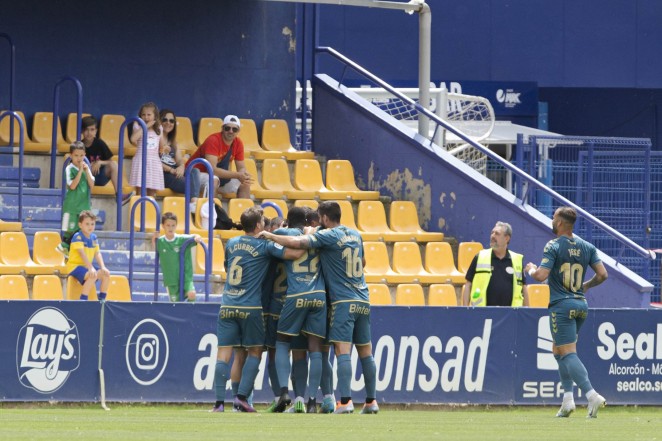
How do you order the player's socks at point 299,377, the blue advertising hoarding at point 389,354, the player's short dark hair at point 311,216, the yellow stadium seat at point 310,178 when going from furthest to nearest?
Result: the yellow stadium seat at point 310,178
the blue advertising hoarding at point 389,354
the player's short dark hair at point 311,216
the player's socks at point 299,377

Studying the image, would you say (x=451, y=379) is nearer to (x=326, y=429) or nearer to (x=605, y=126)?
(x=326, y=429)

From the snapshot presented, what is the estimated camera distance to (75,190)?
650 inches

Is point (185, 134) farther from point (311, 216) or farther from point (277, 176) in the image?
point (311, 216)

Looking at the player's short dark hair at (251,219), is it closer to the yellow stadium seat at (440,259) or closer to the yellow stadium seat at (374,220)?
the yellow stadium seat at (440,259)

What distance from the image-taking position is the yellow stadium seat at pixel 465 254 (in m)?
18.6

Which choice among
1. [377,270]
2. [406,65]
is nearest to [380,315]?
[377,270]

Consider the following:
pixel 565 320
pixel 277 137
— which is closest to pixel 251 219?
pixel 565 320

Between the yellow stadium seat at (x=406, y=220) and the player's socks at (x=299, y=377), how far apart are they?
20.1ft

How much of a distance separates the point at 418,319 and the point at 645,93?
1490 centimetres

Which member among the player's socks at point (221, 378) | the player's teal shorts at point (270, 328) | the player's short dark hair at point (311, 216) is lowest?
the player's socks at point (221, 378)

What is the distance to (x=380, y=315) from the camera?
1547cm

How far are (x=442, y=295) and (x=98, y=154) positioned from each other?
172 inches

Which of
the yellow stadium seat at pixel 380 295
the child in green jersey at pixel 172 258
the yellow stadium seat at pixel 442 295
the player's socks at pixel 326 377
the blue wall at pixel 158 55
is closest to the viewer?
the player's socks at pixel 326 377

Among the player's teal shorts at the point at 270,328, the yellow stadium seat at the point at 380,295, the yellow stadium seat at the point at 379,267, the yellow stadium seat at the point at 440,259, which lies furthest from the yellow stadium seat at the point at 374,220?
the player's teal shorts at the point at 270,328
